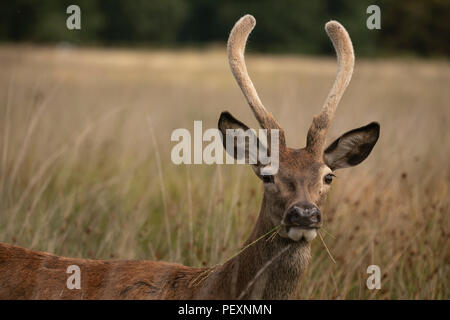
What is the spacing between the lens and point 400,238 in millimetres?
4430

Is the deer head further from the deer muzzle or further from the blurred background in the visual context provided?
the blurred background

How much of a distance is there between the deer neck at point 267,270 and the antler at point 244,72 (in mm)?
426

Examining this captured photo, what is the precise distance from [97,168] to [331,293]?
137 inches

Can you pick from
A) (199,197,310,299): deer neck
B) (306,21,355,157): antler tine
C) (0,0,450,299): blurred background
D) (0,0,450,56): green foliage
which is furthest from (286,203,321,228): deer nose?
(0,0,450,56): green foliage

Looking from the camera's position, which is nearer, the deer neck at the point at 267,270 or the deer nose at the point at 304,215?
the deer nose at the point at 304,215

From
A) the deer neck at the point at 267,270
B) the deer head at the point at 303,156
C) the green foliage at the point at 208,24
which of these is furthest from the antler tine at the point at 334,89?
the green foliage at the point at 208,24

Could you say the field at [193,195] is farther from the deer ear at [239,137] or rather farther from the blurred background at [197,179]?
the deer ear at [239,137]

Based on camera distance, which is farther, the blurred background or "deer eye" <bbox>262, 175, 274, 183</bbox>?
the blurred background

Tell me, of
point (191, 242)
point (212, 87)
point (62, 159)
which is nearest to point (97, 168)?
point (62, 159)

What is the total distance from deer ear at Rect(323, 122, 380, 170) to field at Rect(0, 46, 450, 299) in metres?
0.42

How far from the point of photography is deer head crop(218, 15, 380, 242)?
2558mm

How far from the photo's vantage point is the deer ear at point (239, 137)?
2898mm

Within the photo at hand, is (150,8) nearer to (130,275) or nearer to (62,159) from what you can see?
(62,159)

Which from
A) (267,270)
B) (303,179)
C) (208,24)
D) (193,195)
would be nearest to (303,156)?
(303,179)
